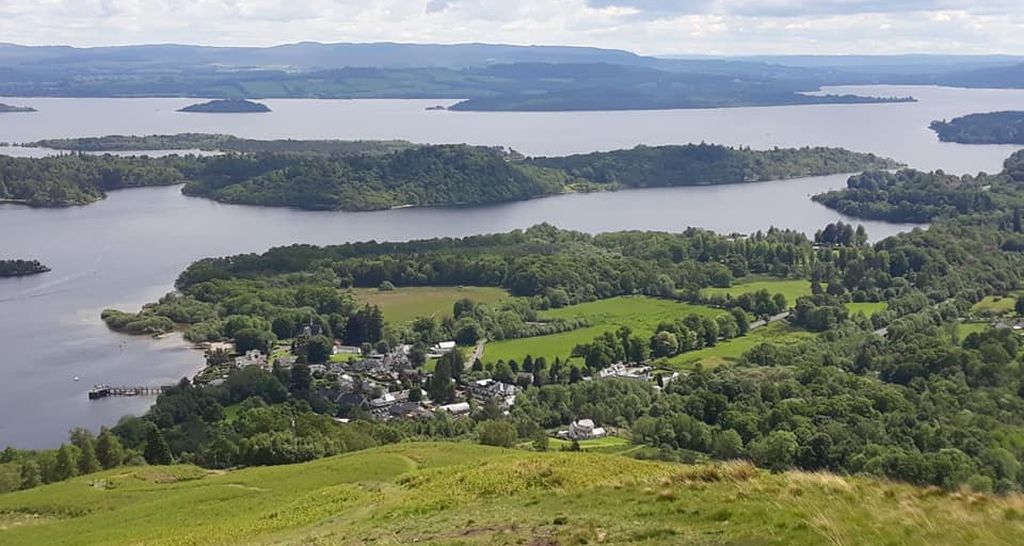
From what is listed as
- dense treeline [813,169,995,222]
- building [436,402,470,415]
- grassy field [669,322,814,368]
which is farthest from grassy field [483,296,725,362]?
dense treeline [813,169,995,222]

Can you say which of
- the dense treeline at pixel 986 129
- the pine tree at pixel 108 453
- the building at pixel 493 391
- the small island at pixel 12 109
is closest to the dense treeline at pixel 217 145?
the small island at pixel 12 109

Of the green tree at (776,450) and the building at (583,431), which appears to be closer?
the green tree at (776,450)

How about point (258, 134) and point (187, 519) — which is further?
point (258, 134)

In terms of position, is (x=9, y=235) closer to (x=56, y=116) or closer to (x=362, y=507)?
(x=362, y=507)

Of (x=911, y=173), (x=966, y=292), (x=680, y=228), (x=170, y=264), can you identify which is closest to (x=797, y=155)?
(x=911, y=173)

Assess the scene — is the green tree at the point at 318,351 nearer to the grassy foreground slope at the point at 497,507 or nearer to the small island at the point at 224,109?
the grassy foreground slope at the point at 497,507

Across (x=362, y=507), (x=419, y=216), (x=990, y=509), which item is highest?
(x=990, y=509)
